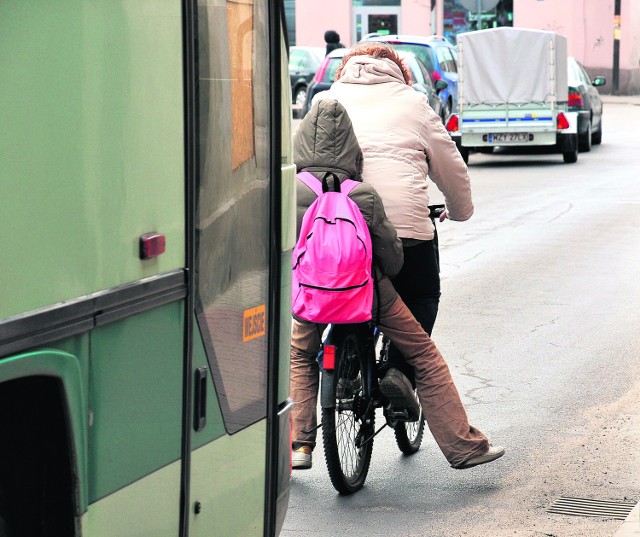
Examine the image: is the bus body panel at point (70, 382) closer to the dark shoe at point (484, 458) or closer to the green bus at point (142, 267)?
the green bus at point (142, 267)

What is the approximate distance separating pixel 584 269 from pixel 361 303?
675 centimetres

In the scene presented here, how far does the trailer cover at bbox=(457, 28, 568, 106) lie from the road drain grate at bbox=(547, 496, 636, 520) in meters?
17.1

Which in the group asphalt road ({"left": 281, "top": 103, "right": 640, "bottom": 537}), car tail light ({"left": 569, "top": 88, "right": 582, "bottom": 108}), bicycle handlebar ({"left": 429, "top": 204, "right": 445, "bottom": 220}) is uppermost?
car tail light ({"left": 569, "top": 88, "right": 582, "bottom": 108})

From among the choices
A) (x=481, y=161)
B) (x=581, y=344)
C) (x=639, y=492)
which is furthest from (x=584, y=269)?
(x=481, y=161)

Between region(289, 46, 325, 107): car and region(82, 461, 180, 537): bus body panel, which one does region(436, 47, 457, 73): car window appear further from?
region(82, 461, 180, 537): bus body panel

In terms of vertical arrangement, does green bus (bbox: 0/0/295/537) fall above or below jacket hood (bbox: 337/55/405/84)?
below

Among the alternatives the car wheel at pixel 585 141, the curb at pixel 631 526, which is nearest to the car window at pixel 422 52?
the car wheel at pixel 585 141

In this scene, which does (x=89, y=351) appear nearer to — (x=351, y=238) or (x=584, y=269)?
(x=351, y=238)

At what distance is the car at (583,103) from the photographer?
76.0 ft

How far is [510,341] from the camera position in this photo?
8.89m

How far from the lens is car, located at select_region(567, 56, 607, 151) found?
23.2 meters

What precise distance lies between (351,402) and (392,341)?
1.07ft

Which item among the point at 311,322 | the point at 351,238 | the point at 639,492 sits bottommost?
the point at 639,492

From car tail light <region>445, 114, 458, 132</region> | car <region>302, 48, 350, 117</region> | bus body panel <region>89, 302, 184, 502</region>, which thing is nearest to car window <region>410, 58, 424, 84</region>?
car <region>302, 48, 350, 117</region>
